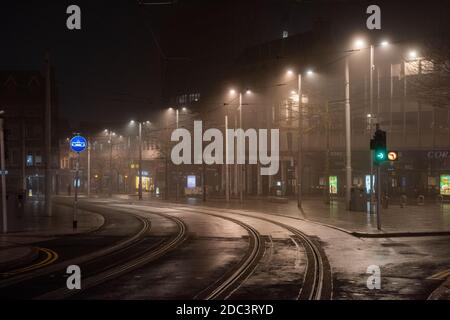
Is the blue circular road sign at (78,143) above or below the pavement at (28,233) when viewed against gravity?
above

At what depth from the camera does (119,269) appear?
1423 cm

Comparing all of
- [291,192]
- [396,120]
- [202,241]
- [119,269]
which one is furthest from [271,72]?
[119,269]

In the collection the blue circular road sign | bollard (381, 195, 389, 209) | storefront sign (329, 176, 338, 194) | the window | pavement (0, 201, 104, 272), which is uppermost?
the window

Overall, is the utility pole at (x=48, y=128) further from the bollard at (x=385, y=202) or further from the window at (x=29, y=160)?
the window at (x=29, y=160)

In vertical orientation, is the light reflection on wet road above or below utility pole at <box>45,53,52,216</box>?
below

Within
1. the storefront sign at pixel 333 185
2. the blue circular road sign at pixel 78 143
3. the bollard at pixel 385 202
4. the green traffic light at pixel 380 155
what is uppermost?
the blue circular road sign at pixel 78 143

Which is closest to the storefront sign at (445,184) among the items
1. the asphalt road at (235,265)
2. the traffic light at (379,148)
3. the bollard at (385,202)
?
the bollard at (385,202)

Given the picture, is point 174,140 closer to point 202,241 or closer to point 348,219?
point 348,219

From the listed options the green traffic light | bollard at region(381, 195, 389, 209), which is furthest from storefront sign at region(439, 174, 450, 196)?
the green traffic light

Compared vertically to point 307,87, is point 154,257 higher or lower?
lower

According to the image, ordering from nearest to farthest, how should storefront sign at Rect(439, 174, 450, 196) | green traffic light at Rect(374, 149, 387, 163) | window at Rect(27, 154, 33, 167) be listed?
green traffic light at Rect(374, 149, 387, 163)
storefront sign at Rect(439, 174, 450, 196)
window at Rect(27, 154, 33, 167)

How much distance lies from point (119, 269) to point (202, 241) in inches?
261

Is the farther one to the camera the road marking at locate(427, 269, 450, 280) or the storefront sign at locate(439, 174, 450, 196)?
the storefront sign at locate(439, 174, 450, 196)

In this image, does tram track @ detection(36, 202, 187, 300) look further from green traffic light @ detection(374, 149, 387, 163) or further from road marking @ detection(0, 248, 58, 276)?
green traffic light @ detection(374, 149, 387, 163)
